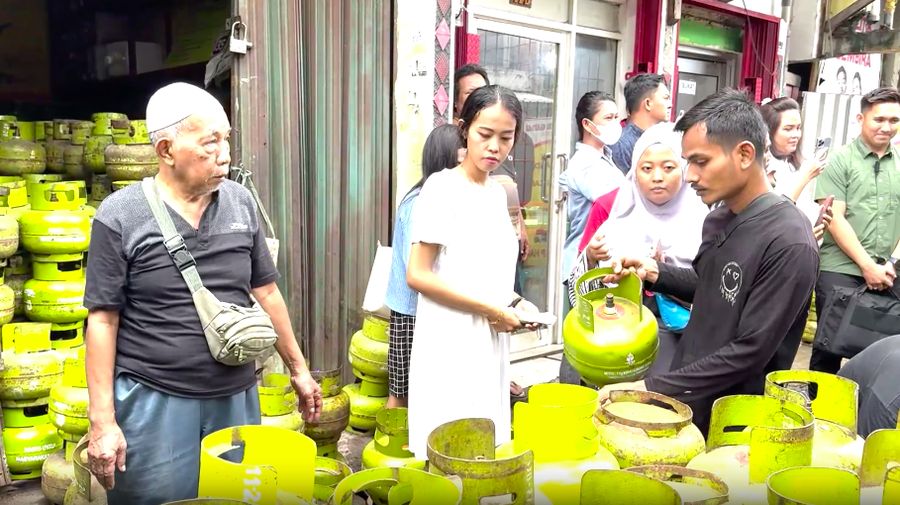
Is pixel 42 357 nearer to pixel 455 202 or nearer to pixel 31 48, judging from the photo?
pixel 455 202

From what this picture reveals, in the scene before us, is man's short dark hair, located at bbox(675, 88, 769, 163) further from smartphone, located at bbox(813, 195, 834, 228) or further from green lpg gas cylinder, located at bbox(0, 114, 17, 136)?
green lpg gas cylinder, located at bbox(0, 114, 17, 136)

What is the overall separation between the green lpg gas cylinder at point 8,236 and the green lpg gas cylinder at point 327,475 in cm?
238

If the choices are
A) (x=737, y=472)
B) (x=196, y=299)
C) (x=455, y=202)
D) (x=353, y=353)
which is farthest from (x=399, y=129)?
(x=737, y=472)

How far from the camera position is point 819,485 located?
1.18 metres

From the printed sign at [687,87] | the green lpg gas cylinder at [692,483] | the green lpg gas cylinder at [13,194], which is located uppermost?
the printed sign at [687,87]

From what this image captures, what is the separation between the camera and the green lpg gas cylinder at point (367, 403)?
3.79m

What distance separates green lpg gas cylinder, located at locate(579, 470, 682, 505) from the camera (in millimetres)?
1105

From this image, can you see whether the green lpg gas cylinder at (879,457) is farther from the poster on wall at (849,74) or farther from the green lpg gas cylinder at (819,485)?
the poster on wall at (849,74)

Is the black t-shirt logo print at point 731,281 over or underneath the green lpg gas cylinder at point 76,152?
underneath

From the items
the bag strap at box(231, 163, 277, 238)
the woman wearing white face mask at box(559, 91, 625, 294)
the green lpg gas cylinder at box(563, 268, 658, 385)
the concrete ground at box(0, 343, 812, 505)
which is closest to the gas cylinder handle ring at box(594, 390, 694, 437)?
the green lpg gas cylinder at box(563, 268, 658, 385)

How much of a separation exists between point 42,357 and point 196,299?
1896mm

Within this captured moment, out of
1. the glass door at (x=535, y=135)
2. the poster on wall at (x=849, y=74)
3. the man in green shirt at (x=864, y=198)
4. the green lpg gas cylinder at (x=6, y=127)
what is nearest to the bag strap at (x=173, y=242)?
the green lpg gas cylinder at (x=6, y=127)

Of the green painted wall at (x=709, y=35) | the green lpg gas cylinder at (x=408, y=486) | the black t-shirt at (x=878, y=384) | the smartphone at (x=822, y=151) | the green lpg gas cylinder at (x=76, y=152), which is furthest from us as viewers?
the green painted wall at (x=709, y=35)

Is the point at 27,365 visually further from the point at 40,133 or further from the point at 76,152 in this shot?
the point at 40,133
